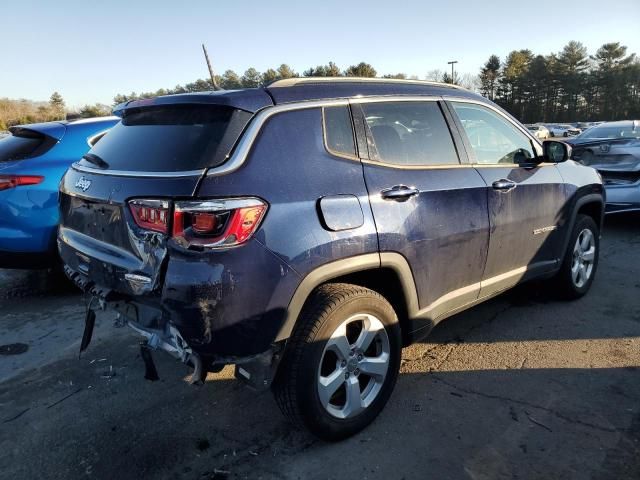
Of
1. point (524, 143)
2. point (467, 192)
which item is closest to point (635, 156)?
point (524, 143)

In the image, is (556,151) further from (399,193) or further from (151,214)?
(151,214)

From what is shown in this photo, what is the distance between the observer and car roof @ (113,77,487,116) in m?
2.45

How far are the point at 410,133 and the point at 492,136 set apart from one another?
0.97 metres

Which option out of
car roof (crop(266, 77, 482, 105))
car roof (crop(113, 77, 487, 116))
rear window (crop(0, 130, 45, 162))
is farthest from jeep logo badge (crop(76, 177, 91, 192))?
rear window (crop(0, 130, 45, 162))

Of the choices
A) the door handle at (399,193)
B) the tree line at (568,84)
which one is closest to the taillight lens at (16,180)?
the door handle at (399,193)

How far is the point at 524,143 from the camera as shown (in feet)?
13.0

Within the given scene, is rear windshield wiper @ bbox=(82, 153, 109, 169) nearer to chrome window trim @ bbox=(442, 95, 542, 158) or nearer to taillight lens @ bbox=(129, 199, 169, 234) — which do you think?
taillight lens @ bbox=(129, 199, 169, 234)

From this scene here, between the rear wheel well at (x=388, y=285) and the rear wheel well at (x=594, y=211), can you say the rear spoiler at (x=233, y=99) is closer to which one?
the rear wheel well at (x=388, y=285)

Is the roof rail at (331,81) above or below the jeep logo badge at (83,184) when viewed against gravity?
above

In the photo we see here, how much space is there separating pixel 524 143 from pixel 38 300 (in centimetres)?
490

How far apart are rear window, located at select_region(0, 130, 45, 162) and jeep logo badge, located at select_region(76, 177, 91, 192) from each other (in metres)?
2.28

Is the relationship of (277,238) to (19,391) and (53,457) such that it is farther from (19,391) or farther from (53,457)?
(19,391)

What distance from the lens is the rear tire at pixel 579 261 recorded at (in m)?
4.39

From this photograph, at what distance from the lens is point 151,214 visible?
2.28 metres
